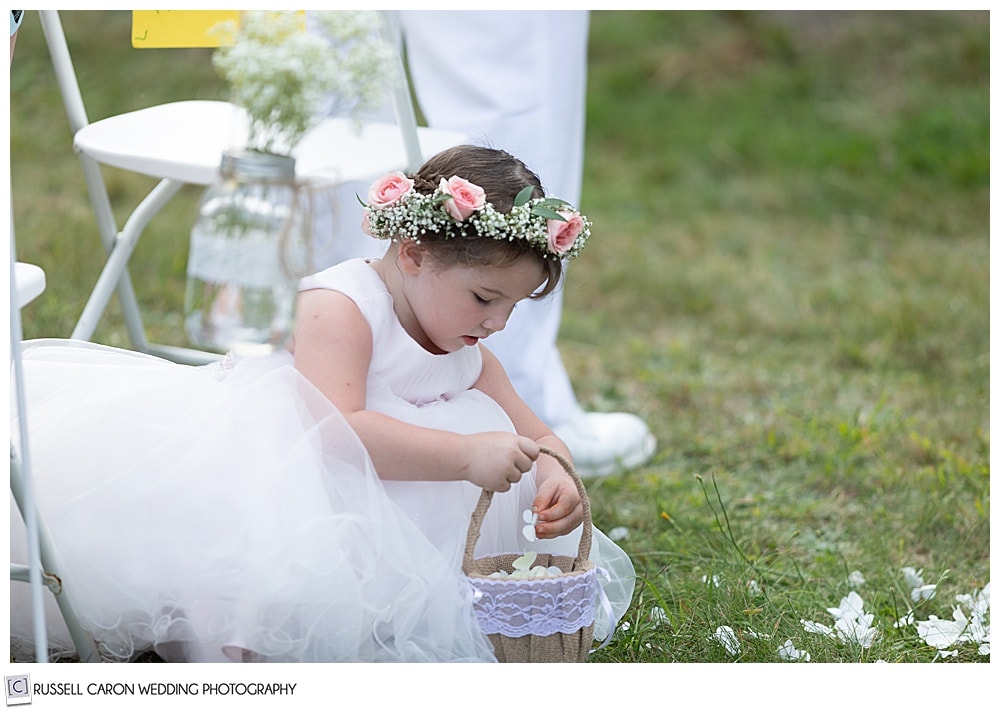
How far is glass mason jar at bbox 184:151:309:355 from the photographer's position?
1.12m

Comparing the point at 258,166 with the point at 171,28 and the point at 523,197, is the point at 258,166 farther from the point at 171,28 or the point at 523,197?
the point at 171,28

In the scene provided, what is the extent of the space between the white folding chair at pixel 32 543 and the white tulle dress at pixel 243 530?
39mm

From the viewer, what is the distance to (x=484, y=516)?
1480mm

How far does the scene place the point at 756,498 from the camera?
225 cm

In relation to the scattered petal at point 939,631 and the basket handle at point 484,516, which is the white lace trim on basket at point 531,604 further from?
the scattered petal at point 939,631

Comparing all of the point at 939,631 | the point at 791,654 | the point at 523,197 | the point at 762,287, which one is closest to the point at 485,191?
the point at 523,197

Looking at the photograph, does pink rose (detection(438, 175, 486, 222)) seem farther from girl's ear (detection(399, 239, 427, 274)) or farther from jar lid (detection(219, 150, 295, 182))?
jar lid (detection(219, 150, 295, 182))

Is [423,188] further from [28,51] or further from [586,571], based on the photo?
[28,51]

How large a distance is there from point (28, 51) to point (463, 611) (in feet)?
4.46

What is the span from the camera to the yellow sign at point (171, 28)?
1.66m

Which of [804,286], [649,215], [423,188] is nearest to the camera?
[423,188]

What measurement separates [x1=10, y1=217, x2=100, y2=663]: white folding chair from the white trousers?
2.80 ft

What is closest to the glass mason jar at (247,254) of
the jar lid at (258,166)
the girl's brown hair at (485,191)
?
the jar lid at (258,166)
